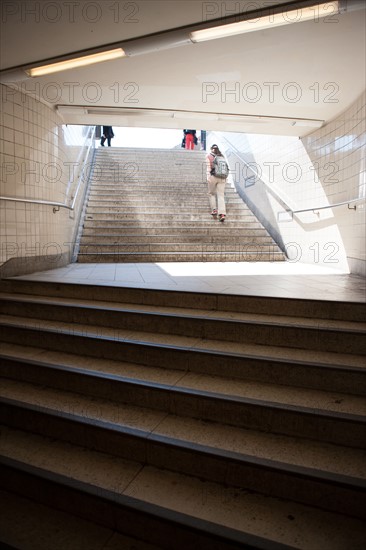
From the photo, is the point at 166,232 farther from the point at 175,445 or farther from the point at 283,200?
the point at 175,445

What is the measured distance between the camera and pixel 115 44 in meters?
3.24

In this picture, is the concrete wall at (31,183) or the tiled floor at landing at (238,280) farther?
the concrete wall at (31,183)

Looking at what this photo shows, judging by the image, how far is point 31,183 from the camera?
4.64m

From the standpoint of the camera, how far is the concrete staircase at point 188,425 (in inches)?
65.2

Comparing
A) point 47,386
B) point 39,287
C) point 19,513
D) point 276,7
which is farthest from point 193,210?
point 19,513

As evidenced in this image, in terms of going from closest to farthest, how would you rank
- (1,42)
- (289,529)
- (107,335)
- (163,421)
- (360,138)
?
(289,529) < (163,421) < (107,335) < (1,42) < (360,138)

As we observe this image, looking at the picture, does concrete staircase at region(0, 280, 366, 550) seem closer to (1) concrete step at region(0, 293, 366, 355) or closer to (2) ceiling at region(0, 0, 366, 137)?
(1) concrete step at region(0, 293, 366, 355)

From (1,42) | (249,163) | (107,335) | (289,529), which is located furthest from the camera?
(249,163)

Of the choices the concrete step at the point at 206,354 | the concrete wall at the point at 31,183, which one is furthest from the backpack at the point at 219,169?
the concrete step at the point at 206,354

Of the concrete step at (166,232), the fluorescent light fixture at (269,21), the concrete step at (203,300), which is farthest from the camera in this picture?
the concrete step at (166,232)

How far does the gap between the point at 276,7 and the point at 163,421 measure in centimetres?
312

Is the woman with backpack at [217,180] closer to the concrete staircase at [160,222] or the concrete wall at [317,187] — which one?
the concrete staircase at [160,222]

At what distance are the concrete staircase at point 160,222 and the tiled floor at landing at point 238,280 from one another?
4.35ft

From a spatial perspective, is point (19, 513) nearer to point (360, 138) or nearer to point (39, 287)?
point (39, 287)
